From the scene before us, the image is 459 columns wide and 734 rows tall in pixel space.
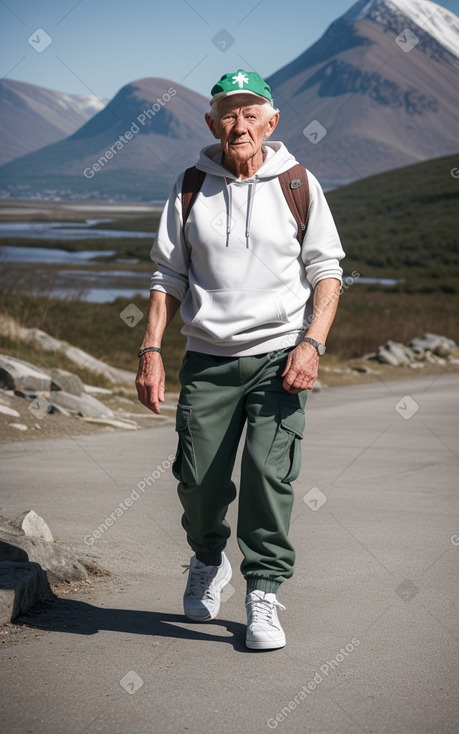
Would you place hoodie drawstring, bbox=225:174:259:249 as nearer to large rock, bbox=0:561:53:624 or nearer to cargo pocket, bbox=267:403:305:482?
cargo pocket, bbox=267:403:305:482

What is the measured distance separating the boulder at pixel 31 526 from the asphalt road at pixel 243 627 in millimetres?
251

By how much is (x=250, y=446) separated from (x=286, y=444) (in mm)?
145

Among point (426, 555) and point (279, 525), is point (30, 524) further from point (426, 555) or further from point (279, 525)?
point (426, 555)

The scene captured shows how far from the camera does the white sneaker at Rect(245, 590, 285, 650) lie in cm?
407

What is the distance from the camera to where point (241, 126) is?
13.6 feet

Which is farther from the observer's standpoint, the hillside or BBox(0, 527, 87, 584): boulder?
the hillside

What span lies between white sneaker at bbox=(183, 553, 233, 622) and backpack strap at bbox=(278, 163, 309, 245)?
1461 mm

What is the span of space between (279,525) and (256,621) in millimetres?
386

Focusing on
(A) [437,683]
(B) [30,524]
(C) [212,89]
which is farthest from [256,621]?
(C) [212,89]

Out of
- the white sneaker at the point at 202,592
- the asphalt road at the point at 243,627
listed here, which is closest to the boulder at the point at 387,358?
the asphalt road at the point at 243,627

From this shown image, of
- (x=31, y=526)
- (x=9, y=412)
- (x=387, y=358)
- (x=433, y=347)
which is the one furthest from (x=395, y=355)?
(x=31, y=526)

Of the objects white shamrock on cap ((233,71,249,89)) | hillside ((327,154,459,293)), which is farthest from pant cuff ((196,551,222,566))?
hillside ((327,154,459,293))

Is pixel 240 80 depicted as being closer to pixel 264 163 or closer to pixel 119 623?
pixel 264 163

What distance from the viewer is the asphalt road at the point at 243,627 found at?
11.2 feet
